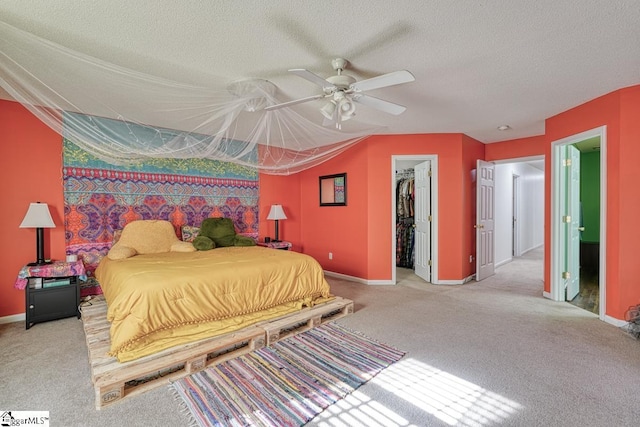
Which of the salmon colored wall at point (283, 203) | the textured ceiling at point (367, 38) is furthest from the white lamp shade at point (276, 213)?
the textured ceiling at point (367, 38)

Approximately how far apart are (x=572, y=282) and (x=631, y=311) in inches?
41.5

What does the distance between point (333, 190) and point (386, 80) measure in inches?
124

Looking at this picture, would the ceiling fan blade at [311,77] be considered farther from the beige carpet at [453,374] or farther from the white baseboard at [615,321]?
the white baseboard at [615,321]

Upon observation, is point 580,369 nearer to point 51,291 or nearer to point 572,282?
point 572,282

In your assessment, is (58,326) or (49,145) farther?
(49,145)

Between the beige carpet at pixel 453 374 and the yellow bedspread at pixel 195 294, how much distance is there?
40 centimetres

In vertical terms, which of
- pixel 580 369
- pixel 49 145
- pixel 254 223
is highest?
pixel 49 145

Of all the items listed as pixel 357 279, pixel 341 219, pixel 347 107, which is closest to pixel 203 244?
pixel 341 219

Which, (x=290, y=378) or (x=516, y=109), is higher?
(x=516, y=109)

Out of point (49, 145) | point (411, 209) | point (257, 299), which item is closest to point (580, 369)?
point (257, 299)

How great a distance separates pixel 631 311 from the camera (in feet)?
9.04

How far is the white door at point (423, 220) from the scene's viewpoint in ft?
15.5

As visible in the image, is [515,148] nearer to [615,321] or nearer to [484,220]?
[484,220]

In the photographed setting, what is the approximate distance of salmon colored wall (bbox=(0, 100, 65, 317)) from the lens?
9.98 feet
